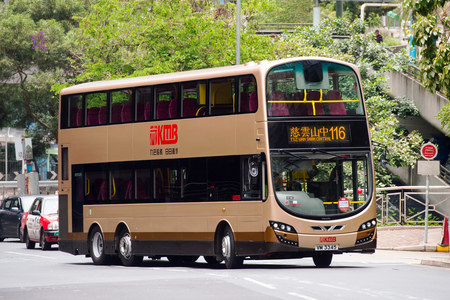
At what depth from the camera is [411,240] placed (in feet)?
93.8

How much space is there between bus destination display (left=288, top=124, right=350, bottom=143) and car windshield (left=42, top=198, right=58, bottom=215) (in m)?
14.1

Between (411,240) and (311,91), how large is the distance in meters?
11.1

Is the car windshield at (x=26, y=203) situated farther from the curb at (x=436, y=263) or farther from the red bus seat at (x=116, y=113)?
the curb at (x=436, y=263)

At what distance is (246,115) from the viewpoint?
1875cm

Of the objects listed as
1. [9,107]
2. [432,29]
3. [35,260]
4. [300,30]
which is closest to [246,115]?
[432,29]

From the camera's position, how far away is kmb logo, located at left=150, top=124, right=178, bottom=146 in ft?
66.9

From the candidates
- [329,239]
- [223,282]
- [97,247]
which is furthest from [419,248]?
[223,282]

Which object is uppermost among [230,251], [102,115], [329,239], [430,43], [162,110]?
[430,43]

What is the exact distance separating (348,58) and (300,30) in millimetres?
3890

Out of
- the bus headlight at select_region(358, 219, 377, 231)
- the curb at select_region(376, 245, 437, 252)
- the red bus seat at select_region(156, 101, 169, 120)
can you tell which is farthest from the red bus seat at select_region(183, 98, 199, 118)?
the curb at select_region(376, 245, 437, 252)

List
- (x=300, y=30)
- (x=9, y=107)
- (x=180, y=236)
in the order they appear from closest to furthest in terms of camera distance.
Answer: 1. (x=180, y=236)
2. (x=300, y=30)
3. (x=9, y=107)

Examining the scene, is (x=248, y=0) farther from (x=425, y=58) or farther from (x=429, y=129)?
(x=425, y=58)

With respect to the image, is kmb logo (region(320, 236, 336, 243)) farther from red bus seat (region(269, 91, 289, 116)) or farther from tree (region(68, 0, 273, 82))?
tree (region(68, 0, 273, 82))

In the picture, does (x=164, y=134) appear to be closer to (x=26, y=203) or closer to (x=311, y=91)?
(x=311, y=91)
